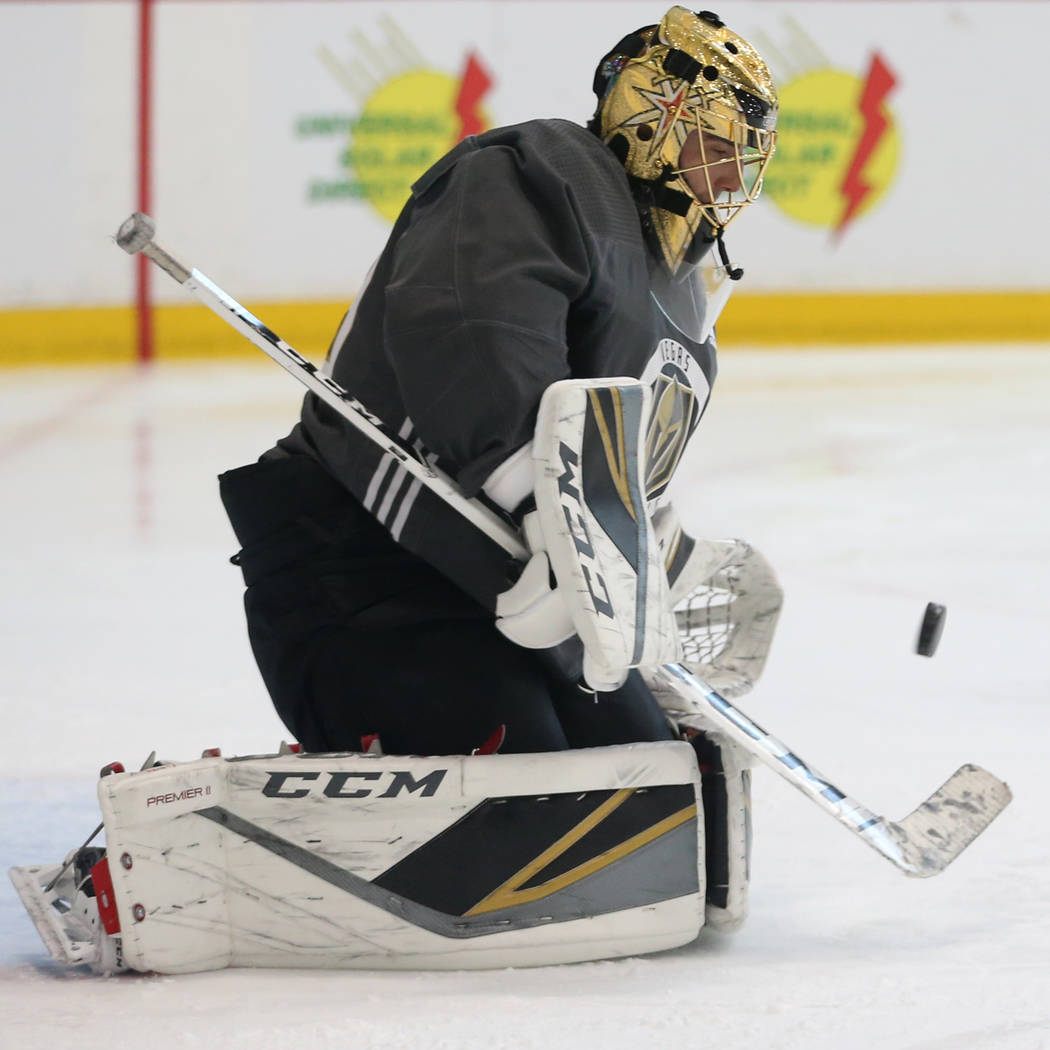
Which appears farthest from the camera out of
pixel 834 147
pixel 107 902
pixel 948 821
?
pixel 834 147

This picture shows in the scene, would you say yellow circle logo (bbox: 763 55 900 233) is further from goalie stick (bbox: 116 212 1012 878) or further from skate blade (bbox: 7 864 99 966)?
skate blade (bbox: 7 864 99 966)

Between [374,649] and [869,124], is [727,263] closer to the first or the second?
[374,649]

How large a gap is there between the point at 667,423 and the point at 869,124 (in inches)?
168

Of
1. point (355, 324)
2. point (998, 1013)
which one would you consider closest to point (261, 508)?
point (355, 324)

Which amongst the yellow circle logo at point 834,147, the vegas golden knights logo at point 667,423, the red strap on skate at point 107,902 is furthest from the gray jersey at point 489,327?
the yellow circle logo at point 834,147

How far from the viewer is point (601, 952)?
1.56 m

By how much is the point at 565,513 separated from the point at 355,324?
0.37 metres

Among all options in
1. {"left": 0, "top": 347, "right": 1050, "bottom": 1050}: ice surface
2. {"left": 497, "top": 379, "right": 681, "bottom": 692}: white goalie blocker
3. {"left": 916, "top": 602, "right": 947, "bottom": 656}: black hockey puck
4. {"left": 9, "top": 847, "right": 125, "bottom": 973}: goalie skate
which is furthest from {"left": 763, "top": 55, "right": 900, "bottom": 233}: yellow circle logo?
{"left": 9, "top": 847, "right": 125, "bottom": 973}: goalie skate

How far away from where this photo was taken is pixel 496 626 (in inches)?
62.3

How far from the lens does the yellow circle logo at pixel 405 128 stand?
17.7 ft

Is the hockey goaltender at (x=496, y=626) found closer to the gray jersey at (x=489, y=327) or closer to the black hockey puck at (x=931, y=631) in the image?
the gray jersey at (x=489, y=327)

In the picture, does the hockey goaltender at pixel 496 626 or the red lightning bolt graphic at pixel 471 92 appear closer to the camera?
the hockey goaltender at pixel 496 626

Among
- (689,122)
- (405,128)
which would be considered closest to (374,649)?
(689,122)

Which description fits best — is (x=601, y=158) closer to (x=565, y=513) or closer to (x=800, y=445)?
(x=565, y=513)
